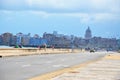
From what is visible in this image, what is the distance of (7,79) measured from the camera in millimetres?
19375

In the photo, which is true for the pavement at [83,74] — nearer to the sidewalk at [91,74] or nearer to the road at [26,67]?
the sidewalk at [91,74]

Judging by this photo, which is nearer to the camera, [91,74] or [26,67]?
[91,74]

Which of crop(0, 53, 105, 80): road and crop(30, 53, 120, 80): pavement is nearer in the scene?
crop(30, 53, 120, 80): pavement

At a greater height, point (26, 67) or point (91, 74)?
point (26, 67)

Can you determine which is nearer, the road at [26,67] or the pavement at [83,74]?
the pavement at [83,74]

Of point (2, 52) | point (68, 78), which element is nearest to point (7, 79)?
point (68, 78)

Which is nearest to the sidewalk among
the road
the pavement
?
the pavement

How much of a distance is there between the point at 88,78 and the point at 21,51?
39837mm

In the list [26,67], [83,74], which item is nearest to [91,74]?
[83,74]

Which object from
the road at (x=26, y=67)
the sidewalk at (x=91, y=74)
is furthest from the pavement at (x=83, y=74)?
the road at (x=26, y=67)

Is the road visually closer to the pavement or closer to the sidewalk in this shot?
the pavement

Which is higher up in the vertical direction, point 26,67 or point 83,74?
point 26,67

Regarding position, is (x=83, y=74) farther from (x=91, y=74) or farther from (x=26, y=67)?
(x=26, y=67)

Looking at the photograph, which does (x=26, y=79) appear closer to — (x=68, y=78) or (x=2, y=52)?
(x=68, y=78)
